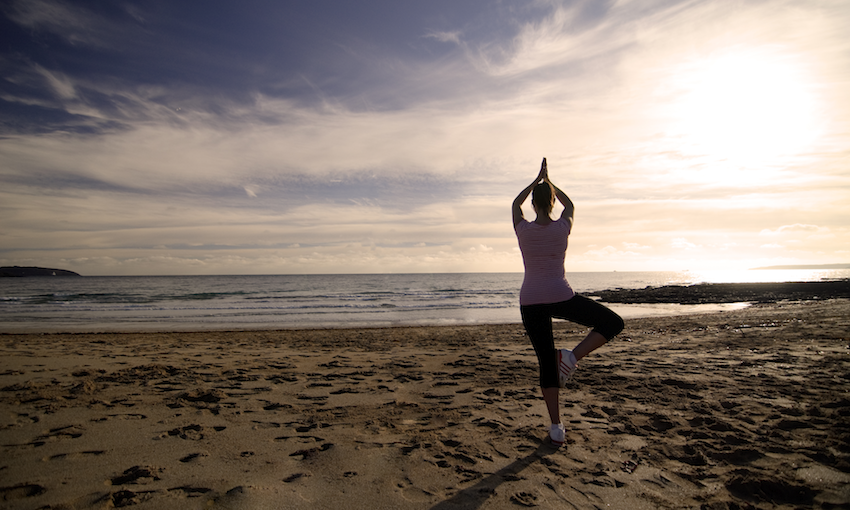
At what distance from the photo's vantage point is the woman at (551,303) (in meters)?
3.07

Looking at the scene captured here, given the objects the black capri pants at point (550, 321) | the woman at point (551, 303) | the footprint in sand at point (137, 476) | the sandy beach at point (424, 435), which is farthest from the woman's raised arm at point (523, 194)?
the footprint in sand at point (137, 476)

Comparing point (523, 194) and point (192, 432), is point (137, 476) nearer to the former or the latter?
point (192, 432)

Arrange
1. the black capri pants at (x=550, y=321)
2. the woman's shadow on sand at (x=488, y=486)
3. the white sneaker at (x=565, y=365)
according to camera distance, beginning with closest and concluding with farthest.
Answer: the woman's shadow on sand at (x=488, y=486)
the black capri pants at (x=550, y=321)
the white sneaker at (x=565, y=365)

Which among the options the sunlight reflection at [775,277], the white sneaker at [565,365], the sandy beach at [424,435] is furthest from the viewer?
the sunlight reflection at [775,277]

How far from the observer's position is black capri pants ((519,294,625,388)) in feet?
10.00

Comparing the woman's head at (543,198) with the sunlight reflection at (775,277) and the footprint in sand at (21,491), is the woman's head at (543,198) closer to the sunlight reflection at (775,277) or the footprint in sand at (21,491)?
the footprint in sand at (21,491)

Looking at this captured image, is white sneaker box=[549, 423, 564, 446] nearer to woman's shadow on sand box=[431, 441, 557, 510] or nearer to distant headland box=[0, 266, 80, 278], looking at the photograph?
woman's shadow on sand box=[431, 441, 557, 510]

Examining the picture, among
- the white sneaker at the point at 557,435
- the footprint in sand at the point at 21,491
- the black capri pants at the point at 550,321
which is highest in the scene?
the black capri pants at the point at 550,321

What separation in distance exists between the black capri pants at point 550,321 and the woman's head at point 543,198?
736 millimetres

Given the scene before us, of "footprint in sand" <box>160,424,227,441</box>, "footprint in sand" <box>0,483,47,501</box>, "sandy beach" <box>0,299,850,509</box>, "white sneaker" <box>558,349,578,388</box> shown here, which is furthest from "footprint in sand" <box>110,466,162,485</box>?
"white sneaker" <box>558,349,578,388</box>

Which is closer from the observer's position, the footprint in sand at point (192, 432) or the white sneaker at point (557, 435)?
the white sneaker at point (557, 435)

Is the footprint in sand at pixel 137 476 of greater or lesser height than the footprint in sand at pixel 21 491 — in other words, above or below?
below

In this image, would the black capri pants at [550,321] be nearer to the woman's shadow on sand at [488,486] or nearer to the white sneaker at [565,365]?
the white sneaker at [565,365]

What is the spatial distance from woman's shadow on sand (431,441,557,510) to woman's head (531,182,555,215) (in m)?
1.86
